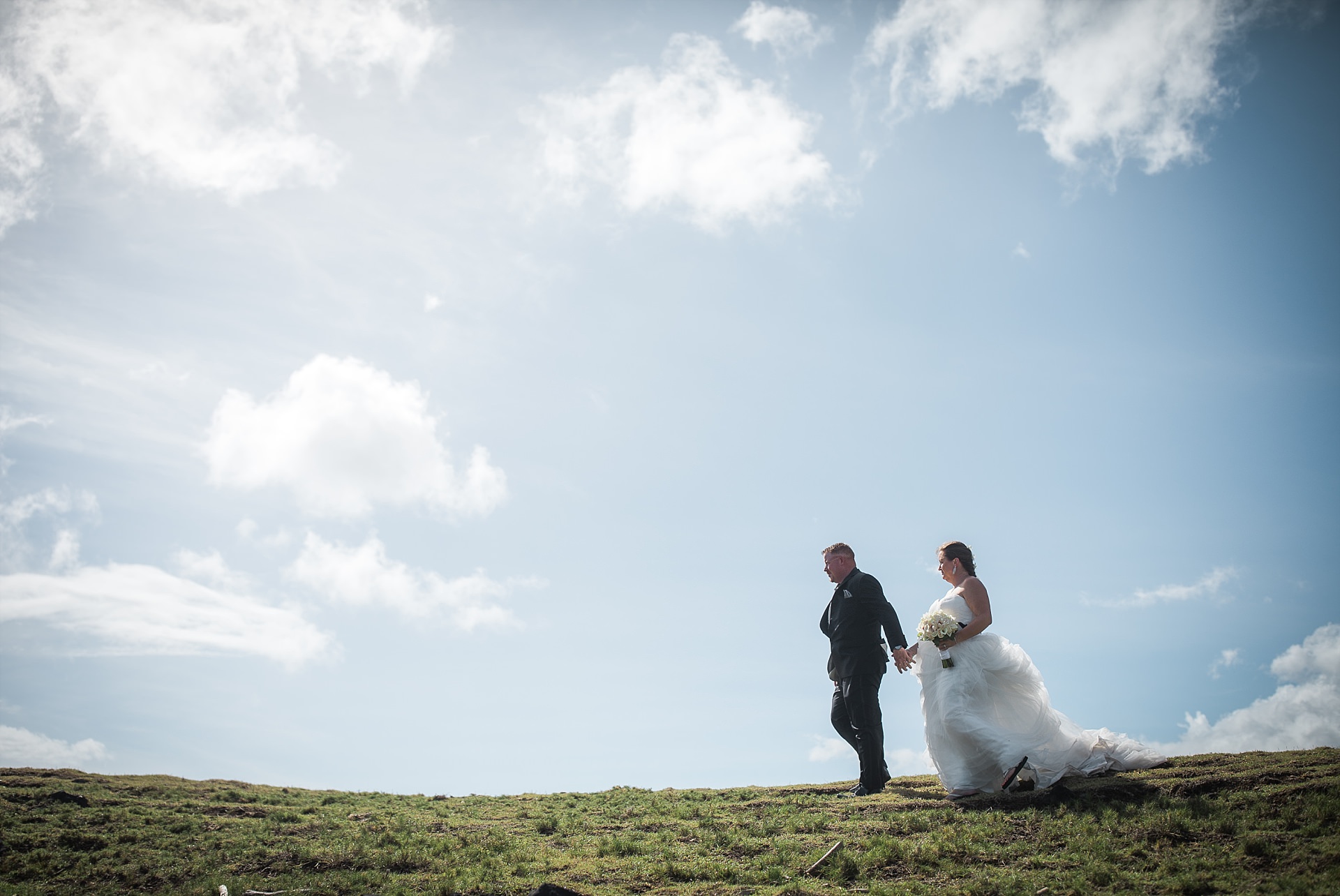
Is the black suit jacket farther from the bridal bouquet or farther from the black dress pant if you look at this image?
the bridal bouquet

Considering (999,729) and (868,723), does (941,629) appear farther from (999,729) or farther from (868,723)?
(868,723)

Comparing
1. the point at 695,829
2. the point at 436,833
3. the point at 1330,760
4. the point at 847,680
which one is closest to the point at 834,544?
the point at 847,680

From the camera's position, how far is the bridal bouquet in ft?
40.5

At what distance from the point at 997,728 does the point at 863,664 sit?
8.05 feet

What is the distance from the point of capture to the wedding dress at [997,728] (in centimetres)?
1163

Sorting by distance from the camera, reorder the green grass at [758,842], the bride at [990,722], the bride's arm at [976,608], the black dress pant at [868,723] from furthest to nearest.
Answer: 1. the black dress pant at [868,723]
2. the bride's arm at [976,608]
3. the bride at [990,722]
4. the green grass at [758,842]

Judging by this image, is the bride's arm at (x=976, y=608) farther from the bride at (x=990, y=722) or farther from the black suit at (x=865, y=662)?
the black suit at (x=865, y=662)

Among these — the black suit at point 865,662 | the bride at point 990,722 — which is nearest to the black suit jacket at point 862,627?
the black suit at point 865,662

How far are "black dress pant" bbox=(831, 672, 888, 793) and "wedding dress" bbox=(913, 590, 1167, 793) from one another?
1.29 m

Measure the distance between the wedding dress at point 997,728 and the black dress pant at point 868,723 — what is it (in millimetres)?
1285

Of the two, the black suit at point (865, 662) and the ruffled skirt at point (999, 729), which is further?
the black suit at point (865, 662)

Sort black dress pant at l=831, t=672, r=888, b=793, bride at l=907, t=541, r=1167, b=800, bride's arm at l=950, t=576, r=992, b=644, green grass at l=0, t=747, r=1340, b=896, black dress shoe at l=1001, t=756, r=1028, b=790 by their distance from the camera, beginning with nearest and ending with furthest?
green grass at l=0, t=747, r=1340, b=896
black dress shoe at l=1001, t=756, r=1028, b=790
bride at l=907, t=541, r=1167, b=800
bride's arm at l=950, t=576, r=992, b=644
black dress pant at l=831, t=672, r=888, b=793

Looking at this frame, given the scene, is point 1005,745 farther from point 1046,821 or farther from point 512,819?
point 512,819

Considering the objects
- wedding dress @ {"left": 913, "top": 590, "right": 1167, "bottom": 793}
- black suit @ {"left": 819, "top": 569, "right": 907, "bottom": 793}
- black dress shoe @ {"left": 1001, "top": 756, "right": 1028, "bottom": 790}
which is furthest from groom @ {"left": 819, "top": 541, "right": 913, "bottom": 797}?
black dress shoe @ {"left": 1001, "top": 756, "right": 1028, "bottom": 790}
